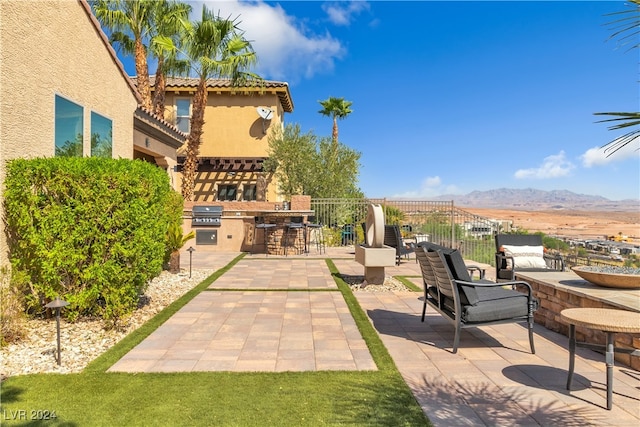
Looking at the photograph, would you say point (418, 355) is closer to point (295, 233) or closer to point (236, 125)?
point (295, 233)

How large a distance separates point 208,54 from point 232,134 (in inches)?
234

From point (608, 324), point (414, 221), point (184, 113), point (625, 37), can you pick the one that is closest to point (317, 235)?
point (414, 221)

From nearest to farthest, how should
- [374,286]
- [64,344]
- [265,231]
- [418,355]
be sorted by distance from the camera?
[418,355], [64,344], [374,286], [265,231]

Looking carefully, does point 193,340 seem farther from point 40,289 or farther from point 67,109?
point 67,109

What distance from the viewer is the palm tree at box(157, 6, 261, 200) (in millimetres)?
16609

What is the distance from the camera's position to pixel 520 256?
786cm

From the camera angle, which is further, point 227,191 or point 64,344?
point 227,191

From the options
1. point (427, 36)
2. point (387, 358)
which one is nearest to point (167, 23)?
point (427, 36)

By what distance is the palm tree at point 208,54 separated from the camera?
16.6 m

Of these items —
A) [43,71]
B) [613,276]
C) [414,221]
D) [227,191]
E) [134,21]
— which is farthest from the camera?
[227,191]

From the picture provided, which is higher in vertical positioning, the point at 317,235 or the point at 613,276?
the point at 613,276

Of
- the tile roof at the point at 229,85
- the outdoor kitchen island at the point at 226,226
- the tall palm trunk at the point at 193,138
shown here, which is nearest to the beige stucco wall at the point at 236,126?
the tile roof at the point at 229,85

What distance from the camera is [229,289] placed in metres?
8.26

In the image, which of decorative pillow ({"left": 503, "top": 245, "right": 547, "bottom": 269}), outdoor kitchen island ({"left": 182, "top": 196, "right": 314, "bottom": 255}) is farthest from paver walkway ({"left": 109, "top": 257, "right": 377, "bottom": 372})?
outdoor kitchen island ({"left": 182, "top": 196, "right": 314, "bottom": 255})
